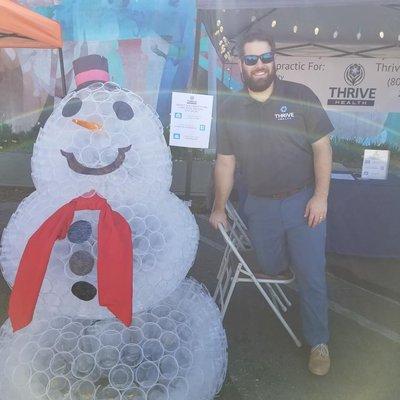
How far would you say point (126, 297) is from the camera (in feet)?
5.48

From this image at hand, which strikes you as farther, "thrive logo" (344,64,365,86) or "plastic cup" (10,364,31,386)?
"thrive logo" (344,64,365,86)

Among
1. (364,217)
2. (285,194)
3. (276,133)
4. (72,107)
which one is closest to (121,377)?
(72,107)

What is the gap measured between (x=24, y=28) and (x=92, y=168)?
251 centimetres

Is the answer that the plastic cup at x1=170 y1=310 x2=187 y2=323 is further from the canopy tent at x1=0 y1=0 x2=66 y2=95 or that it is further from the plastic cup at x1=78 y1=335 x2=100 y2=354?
the canopy tent at x1=0 y1=0 x2=66 y2=95

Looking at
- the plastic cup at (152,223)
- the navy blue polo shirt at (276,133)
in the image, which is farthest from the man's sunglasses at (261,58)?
the plastic cup at (152,223)

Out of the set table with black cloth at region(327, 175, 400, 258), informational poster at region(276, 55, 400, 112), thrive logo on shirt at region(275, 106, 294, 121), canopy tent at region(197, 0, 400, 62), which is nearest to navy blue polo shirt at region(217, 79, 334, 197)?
thrive logo on shirt at region(275, 106, 294, 121)

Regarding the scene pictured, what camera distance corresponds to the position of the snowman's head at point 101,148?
1.82 metres

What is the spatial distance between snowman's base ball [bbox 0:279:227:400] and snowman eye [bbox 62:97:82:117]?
858 millimetres

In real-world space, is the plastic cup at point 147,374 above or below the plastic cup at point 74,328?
below

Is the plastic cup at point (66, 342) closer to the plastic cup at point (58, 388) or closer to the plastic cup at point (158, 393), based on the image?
the plastic cup at point (58, 388)

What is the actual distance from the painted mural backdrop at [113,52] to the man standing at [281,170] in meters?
6.50

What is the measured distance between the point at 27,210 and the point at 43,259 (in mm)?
282

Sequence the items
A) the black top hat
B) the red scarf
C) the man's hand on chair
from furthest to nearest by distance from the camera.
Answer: the man's hand on chair → the black top hat → the red scarf

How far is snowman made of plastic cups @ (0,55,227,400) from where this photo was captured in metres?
1.69
